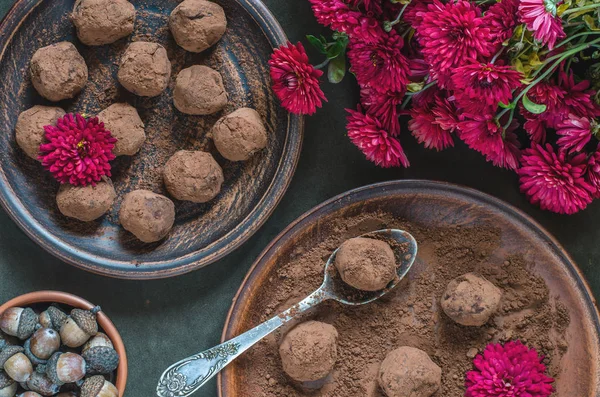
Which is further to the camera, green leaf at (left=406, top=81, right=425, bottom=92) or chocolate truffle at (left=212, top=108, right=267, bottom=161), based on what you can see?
chocolate truffle at (left=212, top=108, right=267, bottom=161)

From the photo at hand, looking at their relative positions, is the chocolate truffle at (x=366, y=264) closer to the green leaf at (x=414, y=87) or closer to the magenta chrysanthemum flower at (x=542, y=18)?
the green leaf at (x=414, y=87)

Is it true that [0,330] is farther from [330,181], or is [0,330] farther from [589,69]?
[589,69]

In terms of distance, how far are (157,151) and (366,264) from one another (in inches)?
19.3

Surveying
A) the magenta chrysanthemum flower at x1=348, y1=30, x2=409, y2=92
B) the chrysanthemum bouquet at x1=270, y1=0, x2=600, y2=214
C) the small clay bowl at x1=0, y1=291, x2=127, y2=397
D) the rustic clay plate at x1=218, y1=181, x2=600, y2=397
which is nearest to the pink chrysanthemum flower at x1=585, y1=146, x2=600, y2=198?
the chrysanthemum bouquet at x1=270, y1=0, x2=600, y2=214

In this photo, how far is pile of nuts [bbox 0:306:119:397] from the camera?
124 cm

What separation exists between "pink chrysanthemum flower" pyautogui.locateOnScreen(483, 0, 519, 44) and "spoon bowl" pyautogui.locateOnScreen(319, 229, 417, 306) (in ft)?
1.48

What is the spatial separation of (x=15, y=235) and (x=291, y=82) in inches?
27.0

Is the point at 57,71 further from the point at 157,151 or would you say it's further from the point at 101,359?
the point at 101,359

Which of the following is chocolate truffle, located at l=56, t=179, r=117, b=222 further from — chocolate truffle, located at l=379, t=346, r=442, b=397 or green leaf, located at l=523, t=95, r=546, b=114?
green leaf, located at l=523, t=95, r=546, b=114

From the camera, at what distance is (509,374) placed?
1.19m

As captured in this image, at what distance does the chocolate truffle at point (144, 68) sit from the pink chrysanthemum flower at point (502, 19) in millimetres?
603

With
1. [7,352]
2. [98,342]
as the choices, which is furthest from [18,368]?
[98,342]

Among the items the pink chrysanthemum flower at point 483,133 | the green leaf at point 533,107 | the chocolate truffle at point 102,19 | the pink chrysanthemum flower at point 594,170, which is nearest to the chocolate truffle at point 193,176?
the chocolate truffle at point 102,19

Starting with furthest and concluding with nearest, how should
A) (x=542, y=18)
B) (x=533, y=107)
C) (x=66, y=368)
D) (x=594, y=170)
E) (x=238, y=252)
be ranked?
(x=238, y=252), (x=66, y=368), (x=594, y=170), (x=533, y=107), (x=542, y=18)
